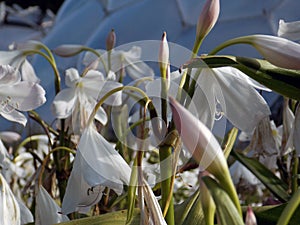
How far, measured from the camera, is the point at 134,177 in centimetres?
42

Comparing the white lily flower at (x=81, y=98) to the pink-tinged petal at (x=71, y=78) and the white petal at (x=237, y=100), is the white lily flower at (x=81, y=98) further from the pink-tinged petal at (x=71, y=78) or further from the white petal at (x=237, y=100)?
the white petal at (x=237, y=100)

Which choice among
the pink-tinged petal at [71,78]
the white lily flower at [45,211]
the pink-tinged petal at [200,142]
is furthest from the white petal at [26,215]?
the pink-tinged petal at [200,142]

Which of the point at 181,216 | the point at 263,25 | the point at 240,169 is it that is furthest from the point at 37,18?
the point at 181,216

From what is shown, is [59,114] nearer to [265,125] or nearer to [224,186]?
[265,125]

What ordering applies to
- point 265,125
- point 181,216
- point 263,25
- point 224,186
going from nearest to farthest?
point 224,186
point 181,216
point 265,125
point 263,25

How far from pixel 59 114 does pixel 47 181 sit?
0.07 meters

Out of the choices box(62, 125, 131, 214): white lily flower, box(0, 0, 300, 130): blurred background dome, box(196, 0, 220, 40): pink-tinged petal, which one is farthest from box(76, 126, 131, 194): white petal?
box(0, 0, 300, 130): blurred background dome

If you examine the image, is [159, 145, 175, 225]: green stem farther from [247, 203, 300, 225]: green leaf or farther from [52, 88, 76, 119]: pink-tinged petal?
[52, 88, 76, 119]: pink-tinged petal

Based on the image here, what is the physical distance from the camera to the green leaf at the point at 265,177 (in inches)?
27.6

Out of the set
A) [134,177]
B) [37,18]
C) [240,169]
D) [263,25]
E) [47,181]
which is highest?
[134,177]

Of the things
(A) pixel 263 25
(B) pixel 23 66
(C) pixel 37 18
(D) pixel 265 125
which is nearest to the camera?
(D) pixel 265 125

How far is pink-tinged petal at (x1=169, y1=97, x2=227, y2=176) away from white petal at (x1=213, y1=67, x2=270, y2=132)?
159 millimetres

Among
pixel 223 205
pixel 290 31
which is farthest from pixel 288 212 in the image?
pixel 290 31

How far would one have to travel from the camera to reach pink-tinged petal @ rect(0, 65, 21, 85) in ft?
1.72
